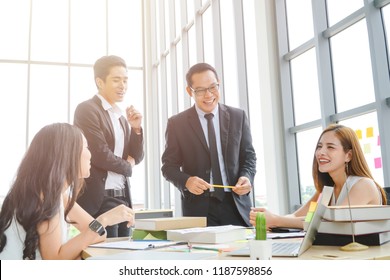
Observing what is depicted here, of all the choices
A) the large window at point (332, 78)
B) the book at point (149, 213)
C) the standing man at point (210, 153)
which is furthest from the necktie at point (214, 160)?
the book at point (149, 213)

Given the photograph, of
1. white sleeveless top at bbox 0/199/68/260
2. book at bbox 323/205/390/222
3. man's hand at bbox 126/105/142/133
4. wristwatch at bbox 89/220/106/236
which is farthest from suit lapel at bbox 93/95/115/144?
book at bbox 323/205/390/222

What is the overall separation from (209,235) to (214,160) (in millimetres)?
842

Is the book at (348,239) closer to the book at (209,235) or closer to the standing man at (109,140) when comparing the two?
the book at (209,235)

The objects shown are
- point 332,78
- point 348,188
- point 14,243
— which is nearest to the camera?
point 14,243

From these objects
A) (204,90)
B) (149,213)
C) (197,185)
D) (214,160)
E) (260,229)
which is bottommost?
(149,213)

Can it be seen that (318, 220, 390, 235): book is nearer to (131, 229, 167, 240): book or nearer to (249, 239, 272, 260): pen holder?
(249, 239, 272, 260): pen holder

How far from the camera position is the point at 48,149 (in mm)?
1446

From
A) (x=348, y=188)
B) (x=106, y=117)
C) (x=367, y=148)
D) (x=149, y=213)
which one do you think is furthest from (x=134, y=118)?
(x=149, y=213)

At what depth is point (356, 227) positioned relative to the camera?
3.63 feet

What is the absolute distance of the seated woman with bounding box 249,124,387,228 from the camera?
5.47 ft

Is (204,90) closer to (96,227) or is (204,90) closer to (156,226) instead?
(156,226)
